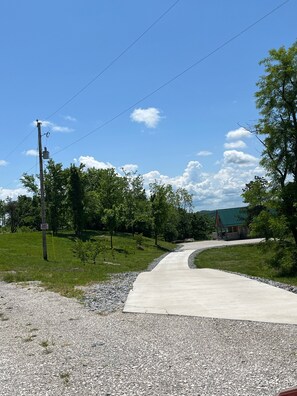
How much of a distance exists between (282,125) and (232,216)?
194 ft

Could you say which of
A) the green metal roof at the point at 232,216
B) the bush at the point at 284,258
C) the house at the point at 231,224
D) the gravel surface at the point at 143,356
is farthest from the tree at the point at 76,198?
the gravel surface at the point at 143,356

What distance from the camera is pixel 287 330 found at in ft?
23.3

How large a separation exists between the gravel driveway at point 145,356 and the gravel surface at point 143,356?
0.01m

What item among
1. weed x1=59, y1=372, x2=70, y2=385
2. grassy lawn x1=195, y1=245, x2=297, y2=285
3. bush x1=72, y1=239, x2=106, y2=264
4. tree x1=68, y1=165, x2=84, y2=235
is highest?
tree x1=68, y1=165, x2=84, y2=235

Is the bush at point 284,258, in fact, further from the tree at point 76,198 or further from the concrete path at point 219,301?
the tree at point 76,198

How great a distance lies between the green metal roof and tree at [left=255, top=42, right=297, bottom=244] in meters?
53.4

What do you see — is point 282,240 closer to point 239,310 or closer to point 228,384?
point 239,310

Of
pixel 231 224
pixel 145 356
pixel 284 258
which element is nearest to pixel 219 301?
pixel 145 356

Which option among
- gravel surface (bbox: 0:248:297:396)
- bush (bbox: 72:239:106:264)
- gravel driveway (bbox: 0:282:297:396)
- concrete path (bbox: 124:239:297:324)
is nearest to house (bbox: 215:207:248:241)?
bush (bbox: 72:239:106:264)

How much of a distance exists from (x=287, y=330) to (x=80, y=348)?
3.41 meters

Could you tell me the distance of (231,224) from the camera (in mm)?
81312

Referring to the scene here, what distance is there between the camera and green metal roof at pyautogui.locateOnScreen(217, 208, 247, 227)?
264ft

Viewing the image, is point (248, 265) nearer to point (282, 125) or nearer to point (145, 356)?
point (282, 125)

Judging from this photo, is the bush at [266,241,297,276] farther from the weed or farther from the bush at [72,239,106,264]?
the weed
